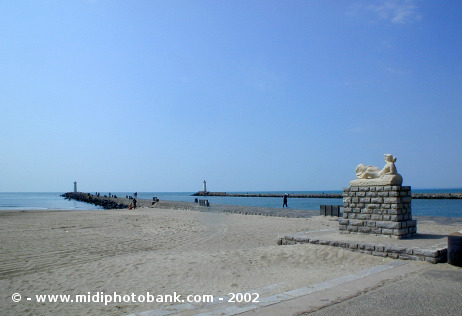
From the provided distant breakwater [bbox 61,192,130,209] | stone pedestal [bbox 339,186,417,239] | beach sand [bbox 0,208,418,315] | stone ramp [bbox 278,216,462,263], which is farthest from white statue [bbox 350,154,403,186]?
distant breakwater [bbox 61,192,130,209]

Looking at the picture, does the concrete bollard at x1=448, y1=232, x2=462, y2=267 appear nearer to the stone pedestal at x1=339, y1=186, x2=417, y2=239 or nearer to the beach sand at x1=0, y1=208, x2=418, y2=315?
the beach sand at x1=0, y1=208, x2=418, y2=315

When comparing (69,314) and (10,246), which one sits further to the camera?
(10,246)

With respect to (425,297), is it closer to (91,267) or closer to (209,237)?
(91,267)

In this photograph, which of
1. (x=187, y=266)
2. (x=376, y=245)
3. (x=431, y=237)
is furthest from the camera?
(x=431, y=237)

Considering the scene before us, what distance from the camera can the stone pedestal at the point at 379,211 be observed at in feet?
32.0

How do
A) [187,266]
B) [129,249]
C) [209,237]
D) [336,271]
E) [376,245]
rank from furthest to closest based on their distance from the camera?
[209,237], [129,249], [376,245], [187,266], [336,271]

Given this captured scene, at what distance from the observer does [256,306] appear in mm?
4840

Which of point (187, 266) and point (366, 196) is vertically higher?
point (366, 196)

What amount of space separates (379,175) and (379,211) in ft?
3.74

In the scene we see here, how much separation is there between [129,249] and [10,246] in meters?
4.01

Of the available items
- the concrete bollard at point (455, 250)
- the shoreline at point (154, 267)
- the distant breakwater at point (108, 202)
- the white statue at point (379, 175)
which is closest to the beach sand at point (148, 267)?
the shoreline at point (154, 267)

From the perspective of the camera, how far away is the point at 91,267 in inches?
322

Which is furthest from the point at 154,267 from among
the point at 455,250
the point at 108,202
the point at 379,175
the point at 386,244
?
the point at 108,202

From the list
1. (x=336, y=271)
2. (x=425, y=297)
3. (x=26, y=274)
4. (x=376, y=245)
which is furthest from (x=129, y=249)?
(x=425, y=297)
